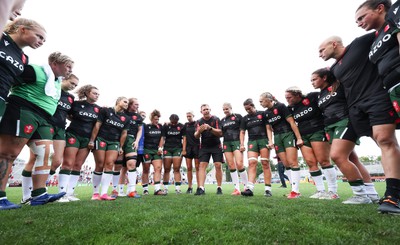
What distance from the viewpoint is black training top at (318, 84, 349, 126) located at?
13.9 ft

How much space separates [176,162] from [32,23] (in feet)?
20.2

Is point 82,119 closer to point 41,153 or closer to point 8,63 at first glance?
point 41,153

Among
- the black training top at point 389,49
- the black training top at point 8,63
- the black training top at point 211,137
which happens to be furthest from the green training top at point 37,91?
the black training top at point 389,49

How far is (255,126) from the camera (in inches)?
273

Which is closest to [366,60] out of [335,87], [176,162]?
[335,87]

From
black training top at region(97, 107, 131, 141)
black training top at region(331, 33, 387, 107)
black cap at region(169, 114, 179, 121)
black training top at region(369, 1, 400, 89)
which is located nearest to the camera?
black training top at region(369, 1, 400, 89)

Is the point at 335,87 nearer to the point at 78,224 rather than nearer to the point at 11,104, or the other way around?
the point at 78,224

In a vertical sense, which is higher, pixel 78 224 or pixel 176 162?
pixel 176 162

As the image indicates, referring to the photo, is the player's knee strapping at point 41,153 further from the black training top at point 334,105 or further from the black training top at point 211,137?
the black training top at point 334,105

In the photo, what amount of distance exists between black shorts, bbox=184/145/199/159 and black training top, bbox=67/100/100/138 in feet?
12.1

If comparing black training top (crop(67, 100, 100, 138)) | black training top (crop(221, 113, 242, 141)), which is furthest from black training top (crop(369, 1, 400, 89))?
black training top (crop(67, 100, 100, 138))

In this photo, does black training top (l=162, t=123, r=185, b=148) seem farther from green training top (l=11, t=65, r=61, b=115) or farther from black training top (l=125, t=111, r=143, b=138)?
green training top (l=11, t=65, r=61, b=115)

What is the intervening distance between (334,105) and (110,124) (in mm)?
5583

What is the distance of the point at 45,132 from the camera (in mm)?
3826
